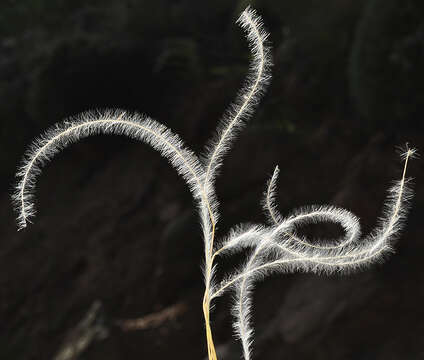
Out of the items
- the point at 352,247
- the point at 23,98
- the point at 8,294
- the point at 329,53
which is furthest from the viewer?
the point at 23,98

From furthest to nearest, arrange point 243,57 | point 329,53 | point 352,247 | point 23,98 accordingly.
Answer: point 23,98
point 243,57
point 329,53
point 352,247

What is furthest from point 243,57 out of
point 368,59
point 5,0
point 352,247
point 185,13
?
point 352,247

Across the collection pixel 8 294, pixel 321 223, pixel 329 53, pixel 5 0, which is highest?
pixel 5 0

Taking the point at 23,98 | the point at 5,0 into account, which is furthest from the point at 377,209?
the point at 5,0

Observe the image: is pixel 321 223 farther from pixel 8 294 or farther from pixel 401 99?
pixel 8 294

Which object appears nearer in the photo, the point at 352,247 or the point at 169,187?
the point at 352,247

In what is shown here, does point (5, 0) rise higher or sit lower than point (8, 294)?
higher
